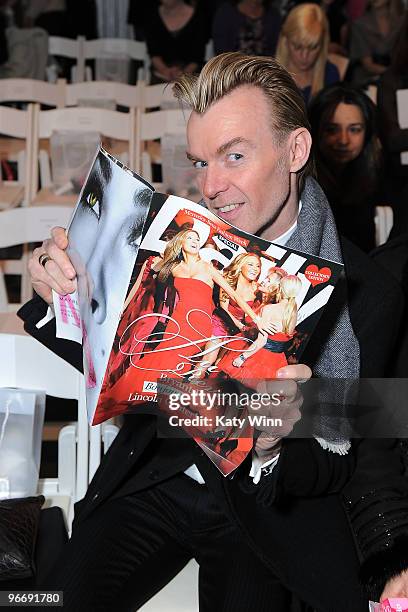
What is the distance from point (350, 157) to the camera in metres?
3.19

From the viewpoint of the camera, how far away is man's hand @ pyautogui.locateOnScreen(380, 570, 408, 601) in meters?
1.28

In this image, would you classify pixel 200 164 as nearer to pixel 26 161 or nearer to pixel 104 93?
pixel 26 161

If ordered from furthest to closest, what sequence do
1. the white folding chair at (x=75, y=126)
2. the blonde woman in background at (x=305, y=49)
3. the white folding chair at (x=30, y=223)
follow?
the blonde woman in background at (x=305, y=49) < the white folding chair at (x=75, y=126) < the white folding chair at (x=30, y=223)

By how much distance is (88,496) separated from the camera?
153 cm

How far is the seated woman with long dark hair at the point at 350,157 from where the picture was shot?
3.04 meters

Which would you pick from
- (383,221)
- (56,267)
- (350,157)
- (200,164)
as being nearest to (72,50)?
(350,157)

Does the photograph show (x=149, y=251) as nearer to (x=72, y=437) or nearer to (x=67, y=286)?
(x=67, y=286)

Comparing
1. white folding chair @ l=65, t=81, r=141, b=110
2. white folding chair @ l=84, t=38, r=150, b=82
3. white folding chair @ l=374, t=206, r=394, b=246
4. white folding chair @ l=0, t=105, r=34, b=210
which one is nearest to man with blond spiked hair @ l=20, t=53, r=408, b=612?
white folding chair @ l=374, t=206, r=394, b=246

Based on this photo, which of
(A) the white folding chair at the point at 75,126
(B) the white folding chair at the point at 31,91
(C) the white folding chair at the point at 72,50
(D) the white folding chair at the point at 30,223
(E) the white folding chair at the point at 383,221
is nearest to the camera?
(D) the white folding chair at the point at 30,223

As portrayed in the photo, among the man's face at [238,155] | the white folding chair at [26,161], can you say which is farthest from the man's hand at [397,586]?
the white folding chair at [26,161]

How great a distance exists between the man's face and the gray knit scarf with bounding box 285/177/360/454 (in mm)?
78

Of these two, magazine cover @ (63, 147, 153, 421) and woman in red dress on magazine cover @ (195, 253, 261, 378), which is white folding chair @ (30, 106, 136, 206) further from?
Answer: woman in red dress on magazine cover @ (195, 253, 261, 378)

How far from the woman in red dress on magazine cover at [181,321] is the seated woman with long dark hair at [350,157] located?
193cm

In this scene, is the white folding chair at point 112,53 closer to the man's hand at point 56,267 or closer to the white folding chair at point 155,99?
the white folding chair at point 155,99
